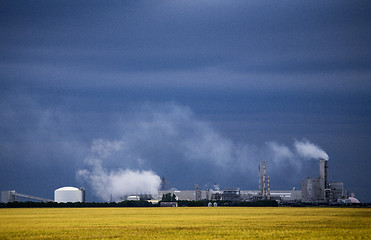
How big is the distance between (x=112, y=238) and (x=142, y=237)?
2.86 meters

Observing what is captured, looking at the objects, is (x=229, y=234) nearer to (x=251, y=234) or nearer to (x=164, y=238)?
(x=251, y=234)

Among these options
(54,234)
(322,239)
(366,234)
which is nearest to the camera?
(322,239)

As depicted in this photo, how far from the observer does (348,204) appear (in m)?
194

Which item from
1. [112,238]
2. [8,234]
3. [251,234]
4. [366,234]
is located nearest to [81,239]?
[112,238]

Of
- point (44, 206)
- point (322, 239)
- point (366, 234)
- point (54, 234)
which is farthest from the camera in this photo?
point (44, 206)

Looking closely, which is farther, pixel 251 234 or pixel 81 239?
pixel 251 234

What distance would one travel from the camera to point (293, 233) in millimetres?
59938

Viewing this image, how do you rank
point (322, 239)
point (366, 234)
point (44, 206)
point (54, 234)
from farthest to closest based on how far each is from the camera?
point (44, 206) < point (54, 234) < point (366, 234) < point (322, 239)

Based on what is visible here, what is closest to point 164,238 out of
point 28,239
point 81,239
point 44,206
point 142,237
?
point 142,237

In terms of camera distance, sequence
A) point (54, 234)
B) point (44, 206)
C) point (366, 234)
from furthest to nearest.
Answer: point (44, 206) < point (54, 234) < point (366, 234)

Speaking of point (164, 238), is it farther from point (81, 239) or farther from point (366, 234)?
point (366, 234)

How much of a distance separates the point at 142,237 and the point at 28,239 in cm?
1090

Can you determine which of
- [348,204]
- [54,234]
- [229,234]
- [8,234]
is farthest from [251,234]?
[348,204]

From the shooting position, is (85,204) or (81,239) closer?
(81,239)
